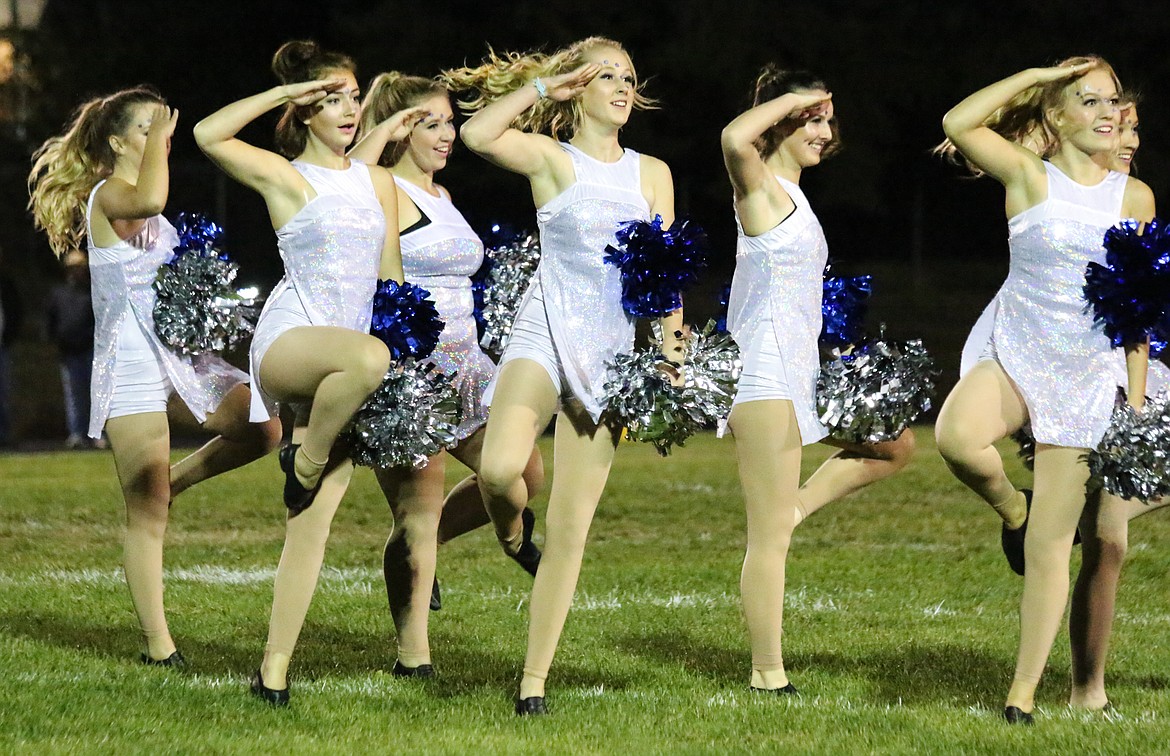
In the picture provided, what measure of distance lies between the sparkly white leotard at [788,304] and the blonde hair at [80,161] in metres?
2.14

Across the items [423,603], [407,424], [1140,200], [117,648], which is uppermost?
[1140,200]

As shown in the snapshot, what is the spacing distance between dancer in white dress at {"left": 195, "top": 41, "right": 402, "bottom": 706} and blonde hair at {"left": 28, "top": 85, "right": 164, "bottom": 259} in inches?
33.2

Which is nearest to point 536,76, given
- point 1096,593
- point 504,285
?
point 504,285

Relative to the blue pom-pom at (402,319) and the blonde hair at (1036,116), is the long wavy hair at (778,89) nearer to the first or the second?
the blonde hair at (1036,116)

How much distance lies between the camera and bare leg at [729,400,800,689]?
497 cm

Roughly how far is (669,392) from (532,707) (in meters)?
1.02

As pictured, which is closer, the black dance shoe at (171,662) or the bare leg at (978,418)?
the bare leg at (978,418)

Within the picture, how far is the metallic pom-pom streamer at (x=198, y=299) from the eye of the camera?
18.0ft

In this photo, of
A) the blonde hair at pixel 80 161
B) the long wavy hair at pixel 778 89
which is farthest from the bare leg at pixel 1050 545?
the blonde hair at pixel 80 161

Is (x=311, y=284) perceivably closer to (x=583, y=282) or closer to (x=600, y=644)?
(x=583, y=282)

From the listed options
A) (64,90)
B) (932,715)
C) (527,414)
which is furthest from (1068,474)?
(64,90)

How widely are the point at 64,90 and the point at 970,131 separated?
953 inches

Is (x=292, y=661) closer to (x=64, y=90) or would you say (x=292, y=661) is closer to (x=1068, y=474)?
(x=1068, y=474)

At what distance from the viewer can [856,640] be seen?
19.8 ft
